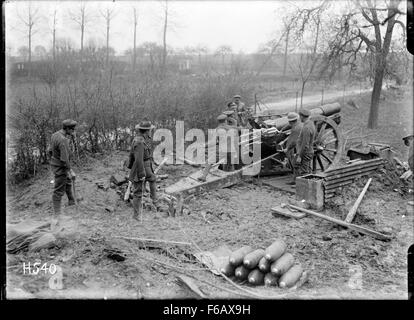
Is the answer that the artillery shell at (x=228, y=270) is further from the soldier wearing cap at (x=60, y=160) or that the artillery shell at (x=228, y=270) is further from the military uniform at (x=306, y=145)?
the military uniform at (x=306, y=145)

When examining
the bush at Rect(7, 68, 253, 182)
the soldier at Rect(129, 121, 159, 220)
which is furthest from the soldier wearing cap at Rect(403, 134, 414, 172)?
the bush at Rect(7, 68, 253, 182)

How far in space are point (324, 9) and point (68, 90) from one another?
847 centimetres

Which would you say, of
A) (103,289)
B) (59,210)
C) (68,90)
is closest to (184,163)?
(68,90)

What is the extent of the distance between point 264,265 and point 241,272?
296 mm

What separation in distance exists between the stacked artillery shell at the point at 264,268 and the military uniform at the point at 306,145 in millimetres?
3742

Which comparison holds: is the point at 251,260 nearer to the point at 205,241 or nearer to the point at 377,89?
the point at 205,241

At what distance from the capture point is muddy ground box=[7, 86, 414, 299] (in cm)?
509

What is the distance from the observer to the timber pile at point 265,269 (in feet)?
17.3

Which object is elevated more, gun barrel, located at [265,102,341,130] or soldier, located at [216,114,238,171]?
gun barrel, located at [265,102,341,130]

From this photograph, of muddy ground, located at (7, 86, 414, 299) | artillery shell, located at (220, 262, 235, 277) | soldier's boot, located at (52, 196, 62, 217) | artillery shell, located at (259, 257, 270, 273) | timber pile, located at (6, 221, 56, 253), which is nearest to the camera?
muddy ground, located at (7, 86, 414, 299)

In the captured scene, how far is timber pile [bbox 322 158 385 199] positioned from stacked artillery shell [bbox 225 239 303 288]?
9.80ft

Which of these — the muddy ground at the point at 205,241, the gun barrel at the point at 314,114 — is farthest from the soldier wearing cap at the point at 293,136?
the gun barrel at the point at 314,114

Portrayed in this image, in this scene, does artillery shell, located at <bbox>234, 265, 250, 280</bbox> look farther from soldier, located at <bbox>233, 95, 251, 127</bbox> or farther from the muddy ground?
soldier, located at <bbox>233, 95, 251, 127</bbox>

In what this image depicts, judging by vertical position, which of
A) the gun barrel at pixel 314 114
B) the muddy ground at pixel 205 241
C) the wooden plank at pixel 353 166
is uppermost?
the gun barrel at pixel 314 114
